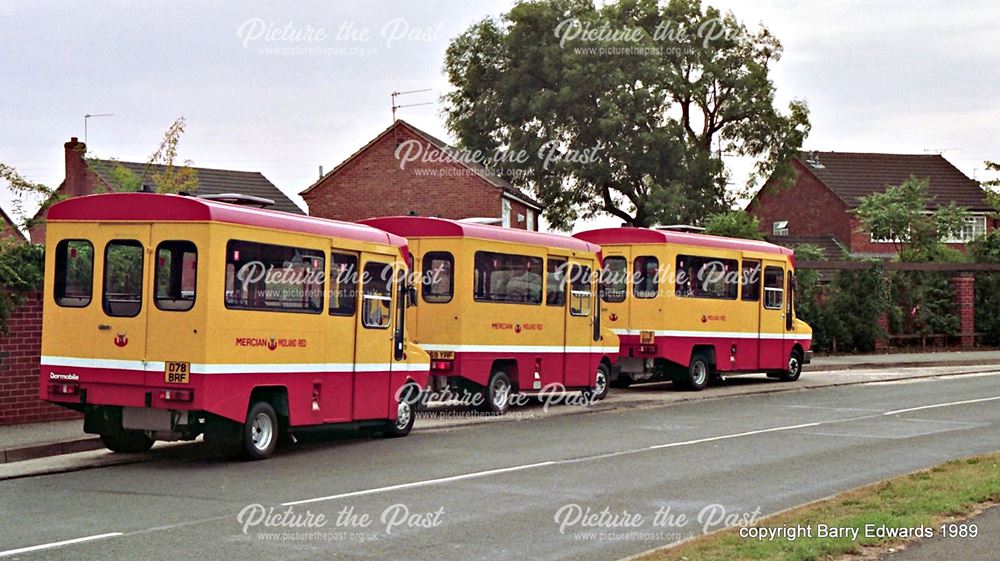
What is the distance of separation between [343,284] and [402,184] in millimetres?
31699

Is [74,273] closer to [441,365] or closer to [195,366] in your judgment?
[195,366]

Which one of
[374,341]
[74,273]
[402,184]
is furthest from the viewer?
[402,184]

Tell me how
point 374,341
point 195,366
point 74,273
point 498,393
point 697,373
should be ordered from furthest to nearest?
1. point 697,373
2. point 498,393
3. point 374,341
4. point 74,273
5. point 195,366

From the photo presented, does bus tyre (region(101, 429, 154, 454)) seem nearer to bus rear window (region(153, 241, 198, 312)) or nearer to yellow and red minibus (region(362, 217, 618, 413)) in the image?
bus rear window (region(153, 241, 198, 312))

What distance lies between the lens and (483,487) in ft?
42.8

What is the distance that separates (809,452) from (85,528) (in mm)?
9318

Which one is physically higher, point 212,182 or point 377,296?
point 212,182

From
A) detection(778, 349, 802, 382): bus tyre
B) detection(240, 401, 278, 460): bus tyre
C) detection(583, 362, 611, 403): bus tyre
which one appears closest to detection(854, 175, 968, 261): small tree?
detection(778, 349, 802, 382): bus tyre

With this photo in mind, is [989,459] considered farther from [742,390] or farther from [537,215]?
[537,215]

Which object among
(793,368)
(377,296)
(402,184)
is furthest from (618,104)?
(377,296)

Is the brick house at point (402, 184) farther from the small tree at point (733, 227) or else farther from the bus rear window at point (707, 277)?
the bus rear window at point (707, 277)

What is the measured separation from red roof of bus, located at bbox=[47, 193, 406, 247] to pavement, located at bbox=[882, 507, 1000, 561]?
8.38 meters

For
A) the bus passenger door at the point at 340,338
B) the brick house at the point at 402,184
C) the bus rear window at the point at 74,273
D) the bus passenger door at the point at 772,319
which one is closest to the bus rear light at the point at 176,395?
the bus rear window at the point at 74,273

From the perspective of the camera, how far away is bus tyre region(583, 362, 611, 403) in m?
24.3
